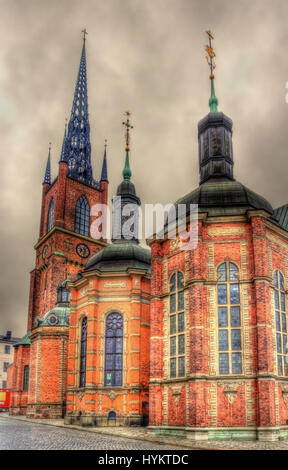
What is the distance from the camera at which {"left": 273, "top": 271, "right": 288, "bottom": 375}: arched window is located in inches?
861

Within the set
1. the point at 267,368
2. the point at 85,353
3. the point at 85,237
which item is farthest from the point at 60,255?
the point at 267,368

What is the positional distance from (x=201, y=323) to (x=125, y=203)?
61.8 feet

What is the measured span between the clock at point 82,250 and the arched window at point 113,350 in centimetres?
2850

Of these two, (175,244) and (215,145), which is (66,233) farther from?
(175,244)

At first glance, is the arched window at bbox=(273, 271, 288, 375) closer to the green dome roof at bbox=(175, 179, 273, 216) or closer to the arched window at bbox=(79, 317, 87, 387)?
the green dome roof at bbox=(175, 179, 273, 216)

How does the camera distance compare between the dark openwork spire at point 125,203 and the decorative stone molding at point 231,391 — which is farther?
the dark openwork spire at point 125,203

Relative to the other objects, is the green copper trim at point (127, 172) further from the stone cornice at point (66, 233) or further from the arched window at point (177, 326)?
the stone cornice at point (66, 233)

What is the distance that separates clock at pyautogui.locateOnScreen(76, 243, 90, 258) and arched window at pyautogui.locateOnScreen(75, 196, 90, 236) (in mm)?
2387

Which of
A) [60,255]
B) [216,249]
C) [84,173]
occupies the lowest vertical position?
[216,249]

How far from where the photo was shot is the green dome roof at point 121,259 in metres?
32.6

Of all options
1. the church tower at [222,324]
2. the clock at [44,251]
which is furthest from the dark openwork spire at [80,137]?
the church tower at [222,324]

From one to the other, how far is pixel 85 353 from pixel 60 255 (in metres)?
26.5
